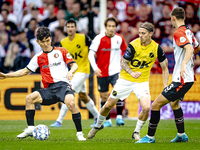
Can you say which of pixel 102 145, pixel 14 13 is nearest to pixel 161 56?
pixel 102 145

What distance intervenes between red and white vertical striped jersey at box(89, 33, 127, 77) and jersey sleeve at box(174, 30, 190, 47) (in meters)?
3.41

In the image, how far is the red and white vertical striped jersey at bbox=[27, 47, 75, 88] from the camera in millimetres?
6297

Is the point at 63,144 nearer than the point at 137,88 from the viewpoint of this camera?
Yes

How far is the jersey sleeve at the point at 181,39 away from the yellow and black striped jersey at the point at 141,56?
0.88 meters

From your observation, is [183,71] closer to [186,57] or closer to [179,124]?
[186,57]

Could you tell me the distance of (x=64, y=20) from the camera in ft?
43.3

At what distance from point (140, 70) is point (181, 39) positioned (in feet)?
4.16

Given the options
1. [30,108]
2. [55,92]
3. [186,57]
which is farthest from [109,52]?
[186,57]

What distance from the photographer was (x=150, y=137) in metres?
5.53

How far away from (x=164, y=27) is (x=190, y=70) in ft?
28.9

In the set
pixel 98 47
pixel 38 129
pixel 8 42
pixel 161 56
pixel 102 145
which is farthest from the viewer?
pixel 8 42

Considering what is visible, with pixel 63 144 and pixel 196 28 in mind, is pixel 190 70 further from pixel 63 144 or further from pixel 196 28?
pixel 196 28

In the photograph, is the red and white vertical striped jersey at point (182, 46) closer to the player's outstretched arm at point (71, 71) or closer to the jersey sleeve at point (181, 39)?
the jersey sleeve at point (181, 39)

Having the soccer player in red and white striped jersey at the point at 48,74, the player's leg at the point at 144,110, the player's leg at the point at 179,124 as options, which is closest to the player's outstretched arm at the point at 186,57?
the player's leg at the point at 179,124
